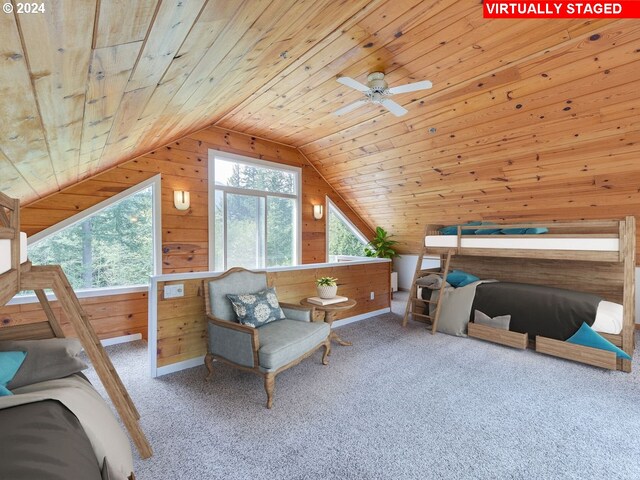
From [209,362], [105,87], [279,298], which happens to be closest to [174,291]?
[209,362]

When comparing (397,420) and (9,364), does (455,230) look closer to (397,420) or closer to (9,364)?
(397,420)

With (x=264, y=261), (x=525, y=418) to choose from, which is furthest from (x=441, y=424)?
(x=264, y=261)

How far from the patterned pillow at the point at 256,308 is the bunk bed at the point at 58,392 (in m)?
1.01

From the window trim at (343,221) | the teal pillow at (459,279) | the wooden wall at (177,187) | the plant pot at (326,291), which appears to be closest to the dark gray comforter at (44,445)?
the plant pot at (326,291)

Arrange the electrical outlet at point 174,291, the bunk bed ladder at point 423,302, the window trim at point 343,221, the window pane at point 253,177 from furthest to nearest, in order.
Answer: the window trim at point 343,221 → the window pane at point 253,177 → the bunk bed ladder at point 423,302 → the electrical outlet at point 174,291

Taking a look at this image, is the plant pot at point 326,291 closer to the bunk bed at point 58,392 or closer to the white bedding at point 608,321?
the bunk bed at point 58,392

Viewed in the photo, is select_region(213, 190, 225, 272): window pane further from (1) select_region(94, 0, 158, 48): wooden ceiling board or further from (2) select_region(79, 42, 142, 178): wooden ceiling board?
(1) select_region(94, 0, 158, 48): wooden ceiling board

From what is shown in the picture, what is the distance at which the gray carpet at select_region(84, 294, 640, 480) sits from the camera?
5.70 ft

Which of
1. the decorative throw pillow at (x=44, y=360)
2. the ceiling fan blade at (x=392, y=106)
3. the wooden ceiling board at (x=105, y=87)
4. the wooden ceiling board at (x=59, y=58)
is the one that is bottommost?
the decorative throw pillow at (x=44, y=360)

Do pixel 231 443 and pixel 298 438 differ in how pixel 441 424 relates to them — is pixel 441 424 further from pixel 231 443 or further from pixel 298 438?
pixel 231 443

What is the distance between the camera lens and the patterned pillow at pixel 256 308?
276 cm

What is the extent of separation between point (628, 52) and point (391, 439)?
3538 mm

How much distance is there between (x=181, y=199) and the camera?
447 cm

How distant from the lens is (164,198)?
14.4ft
